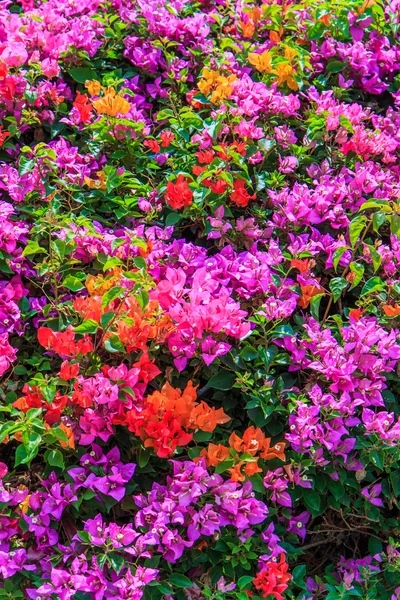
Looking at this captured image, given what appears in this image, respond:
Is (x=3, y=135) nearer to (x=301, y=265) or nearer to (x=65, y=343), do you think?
(x=65, y=343)

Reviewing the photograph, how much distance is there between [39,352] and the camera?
216 centimetres

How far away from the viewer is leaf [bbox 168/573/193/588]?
1783mm

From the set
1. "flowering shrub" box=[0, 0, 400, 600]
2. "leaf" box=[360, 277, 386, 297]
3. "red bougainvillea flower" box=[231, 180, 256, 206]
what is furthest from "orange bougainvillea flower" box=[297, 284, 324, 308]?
"red bougainvillea flower" box=[231, 180, 256, 206]

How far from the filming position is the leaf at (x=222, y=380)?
6.51ft

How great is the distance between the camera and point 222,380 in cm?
200

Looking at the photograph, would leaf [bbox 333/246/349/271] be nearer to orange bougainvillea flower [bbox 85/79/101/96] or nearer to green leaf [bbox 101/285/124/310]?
green leaf [bbox 101/285/124/310]

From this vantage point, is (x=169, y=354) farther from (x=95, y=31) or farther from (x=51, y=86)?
(x=95, y=31)

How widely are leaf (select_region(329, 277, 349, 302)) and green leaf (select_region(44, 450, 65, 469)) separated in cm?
83

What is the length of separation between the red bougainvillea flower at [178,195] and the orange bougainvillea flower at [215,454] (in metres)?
0.77

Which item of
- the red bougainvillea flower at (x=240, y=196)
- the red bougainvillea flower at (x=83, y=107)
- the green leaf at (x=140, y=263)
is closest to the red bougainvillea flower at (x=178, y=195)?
the red bougainvillea flower at (x=240, y=196)

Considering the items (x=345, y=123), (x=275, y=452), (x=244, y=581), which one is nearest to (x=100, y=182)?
(x=345, y=123)

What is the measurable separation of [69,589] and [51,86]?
1.68 m

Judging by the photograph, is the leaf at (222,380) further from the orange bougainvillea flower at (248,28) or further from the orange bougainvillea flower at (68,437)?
the orange bougainvillea flower at (248,28)

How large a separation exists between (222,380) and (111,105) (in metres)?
1.00
